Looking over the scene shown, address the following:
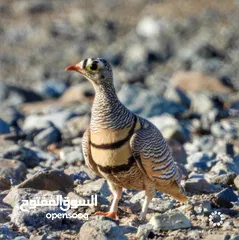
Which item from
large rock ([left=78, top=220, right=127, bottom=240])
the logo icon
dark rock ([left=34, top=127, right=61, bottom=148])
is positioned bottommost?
large rock ([left=78, top=220, right=127, bottom=240])

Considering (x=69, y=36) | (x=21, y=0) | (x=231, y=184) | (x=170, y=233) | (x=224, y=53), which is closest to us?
(x=170, y=233)

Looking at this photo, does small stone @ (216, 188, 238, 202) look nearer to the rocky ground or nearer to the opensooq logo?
the rocky ground

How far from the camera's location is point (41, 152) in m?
12.0

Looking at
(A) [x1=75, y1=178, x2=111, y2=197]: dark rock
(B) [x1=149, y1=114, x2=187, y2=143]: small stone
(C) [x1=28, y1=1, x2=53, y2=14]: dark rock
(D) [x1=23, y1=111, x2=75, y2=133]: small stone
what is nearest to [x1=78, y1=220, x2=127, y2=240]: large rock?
(A) [x1=75, y1=178, x2=111, y2=197]: dark rock

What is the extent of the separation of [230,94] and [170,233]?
38.2 ft

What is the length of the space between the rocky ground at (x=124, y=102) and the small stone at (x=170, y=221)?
12mm

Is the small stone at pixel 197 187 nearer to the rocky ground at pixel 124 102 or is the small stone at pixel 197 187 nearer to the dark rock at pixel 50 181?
the rocky ground at pixel 124 102

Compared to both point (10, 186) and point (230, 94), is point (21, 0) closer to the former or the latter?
point (230, 94)

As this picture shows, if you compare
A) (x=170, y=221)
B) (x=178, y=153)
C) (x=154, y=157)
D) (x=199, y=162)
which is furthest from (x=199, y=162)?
(x=170, y=221)

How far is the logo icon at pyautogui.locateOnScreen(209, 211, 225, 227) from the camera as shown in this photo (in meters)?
7.85

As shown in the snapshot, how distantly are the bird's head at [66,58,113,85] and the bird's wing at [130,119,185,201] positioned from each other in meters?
0.52

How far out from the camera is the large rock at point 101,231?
7032mm

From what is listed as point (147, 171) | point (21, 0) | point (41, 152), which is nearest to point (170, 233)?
point (147, 171)

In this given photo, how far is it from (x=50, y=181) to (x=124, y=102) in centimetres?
682
